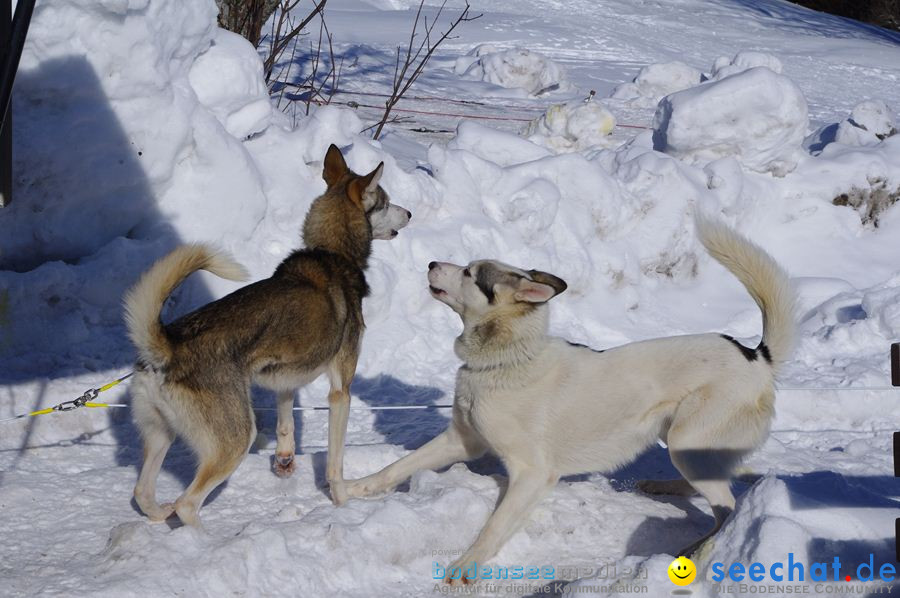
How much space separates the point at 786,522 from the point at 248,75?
4990 millimetres

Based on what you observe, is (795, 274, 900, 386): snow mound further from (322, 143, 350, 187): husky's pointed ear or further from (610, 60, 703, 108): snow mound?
(610, 60, 703, 108): snow mound

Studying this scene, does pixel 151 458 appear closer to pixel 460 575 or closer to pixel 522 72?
pixel 460 575

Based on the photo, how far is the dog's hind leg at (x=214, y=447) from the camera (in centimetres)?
387

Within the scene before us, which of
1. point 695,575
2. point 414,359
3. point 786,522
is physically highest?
point 786,522

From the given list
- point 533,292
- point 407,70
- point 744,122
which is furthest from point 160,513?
point 407,70

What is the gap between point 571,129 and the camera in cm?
1009

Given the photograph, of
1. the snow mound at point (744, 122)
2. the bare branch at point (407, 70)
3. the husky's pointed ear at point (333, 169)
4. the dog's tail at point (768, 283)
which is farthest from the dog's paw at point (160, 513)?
the snow mound at point (744, 122)

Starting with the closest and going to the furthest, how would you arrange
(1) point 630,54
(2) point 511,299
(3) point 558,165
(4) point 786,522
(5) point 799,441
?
1. (4) point 786,522
2. (2) point 511,299
3. (5) point 799,441
4. (3) point 558,165
5. (1) point 630,54

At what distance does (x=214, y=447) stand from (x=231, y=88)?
3705mm

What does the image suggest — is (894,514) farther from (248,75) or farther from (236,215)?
(248,75)

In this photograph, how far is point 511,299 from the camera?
14.2ft

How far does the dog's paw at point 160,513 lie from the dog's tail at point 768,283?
8.29 ft

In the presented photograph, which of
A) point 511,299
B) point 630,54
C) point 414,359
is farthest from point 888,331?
point 630,54

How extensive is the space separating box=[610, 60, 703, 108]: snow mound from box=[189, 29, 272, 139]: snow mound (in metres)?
7.24
